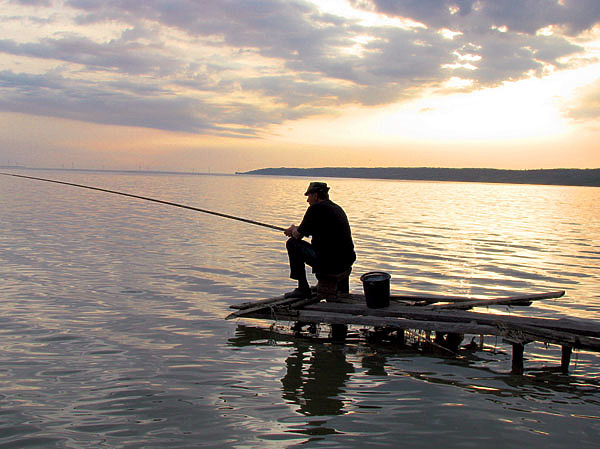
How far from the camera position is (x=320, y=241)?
857 cm

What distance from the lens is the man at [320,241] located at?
27.6 ft

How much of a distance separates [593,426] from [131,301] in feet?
24.6

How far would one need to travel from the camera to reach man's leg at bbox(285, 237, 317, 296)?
27.5 ft

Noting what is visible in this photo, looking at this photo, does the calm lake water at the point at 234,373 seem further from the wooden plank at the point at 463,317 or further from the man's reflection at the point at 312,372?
the wooden plank at the point at 463,317

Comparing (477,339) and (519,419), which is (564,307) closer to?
(477,339)

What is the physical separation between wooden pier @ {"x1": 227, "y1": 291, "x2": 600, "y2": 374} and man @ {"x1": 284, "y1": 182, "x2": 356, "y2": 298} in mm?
495

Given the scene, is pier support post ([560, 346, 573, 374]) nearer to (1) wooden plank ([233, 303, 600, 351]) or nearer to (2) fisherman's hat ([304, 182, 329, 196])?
(1) wooden plank ([233, 303, 600, 351])

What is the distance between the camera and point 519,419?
533 centimetres

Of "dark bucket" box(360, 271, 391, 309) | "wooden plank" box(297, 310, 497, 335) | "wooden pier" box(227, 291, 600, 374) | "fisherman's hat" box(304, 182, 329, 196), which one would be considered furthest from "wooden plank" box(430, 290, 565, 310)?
"fisherman's hat" box(304, 182, 329, 196)

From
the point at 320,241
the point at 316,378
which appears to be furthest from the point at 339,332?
the point at 316,378

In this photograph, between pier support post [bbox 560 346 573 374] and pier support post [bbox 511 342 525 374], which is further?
pier support post [bbox 560 346 573 374]

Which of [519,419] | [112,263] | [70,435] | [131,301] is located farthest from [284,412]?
[112,263]

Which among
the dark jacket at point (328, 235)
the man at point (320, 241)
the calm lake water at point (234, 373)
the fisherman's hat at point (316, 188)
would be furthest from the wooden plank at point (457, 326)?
the fisherman's hat at point (316, 188)

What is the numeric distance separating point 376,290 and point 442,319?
101 centimetres
